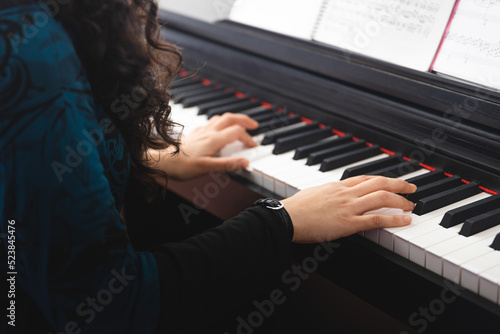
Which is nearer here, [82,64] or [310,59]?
[82,64]

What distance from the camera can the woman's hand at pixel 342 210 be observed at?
105cm

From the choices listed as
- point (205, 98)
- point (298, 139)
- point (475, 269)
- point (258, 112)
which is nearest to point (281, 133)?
point (298, 139)

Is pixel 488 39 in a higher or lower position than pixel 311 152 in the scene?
higher

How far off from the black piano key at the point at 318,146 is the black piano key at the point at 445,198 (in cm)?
37

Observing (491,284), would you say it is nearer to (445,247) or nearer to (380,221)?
(445,247)

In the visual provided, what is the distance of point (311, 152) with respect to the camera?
1.42 meters

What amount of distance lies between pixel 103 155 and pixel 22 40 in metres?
0.25

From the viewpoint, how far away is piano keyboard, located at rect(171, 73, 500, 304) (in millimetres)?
955

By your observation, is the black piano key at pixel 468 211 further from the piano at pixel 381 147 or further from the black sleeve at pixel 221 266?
the black sleeve at pixel 221 266

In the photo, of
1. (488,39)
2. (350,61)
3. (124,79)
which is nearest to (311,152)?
(350,61)

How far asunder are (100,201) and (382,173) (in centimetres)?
69

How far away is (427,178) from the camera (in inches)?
47.8

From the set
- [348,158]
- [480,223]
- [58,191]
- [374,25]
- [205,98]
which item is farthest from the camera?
[205,98]

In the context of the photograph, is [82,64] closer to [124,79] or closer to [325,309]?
[124,79]
